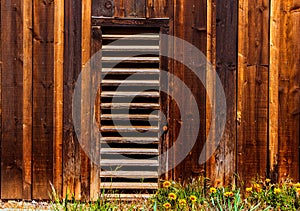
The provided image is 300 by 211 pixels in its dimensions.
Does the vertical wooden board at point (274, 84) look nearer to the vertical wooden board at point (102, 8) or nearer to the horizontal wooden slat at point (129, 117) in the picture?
the horizontal wooden slat at point (129, 117)

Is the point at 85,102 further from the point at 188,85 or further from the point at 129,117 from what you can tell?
the point at 188,85

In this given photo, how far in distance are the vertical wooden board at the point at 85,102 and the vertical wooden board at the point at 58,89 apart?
24 centimetres

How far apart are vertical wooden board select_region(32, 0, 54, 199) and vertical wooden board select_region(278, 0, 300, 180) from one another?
8.50ft

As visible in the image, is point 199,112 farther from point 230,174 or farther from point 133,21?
point 133,21

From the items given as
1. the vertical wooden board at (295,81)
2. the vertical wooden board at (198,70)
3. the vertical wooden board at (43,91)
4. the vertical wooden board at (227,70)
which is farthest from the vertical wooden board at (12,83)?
the vertical wooden board at (295,81)

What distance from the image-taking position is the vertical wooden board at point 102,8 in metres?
5.38

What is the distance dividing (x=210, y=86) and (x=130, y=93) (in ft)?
2.96

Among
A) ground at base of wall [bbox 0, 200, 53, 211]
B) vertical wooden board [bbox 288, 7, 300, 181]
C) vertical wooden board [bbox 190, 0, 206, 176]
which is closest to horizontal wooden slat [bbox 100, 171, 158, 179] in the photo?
vertical wooden board [bbox 190, 0, 206, 176]

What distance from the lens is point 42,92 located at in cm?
541

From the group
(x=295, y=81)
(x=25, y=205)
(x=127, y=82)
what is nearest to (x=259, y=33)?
(x=295, y=81)

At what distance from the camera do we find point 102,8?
5.39m

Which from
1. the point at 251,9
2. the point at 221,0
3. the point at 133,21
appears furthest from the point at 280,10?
the point at 133,21

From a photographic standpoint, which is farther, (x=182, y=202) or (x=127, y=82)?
(x=127, y=82)

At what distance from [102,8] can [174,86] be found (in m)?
1.18
